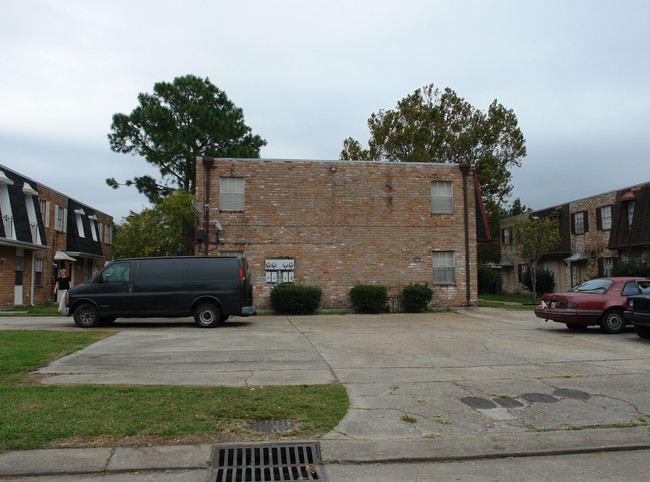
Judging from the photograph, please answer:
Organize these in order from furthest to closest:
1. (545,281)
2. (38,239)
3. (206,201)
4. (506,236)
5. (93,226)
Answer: (506,236)
(93,226)
(545,281)
(38,239)
(206,201)

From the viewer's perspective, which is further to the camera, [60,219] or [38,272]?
[60,219]

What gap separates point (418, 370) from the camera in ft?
25.9

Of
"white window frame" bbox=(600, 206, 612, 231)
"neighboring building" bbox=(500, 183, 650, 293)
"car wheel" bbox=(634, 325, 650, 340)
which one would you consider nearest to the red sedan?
"car wheel" bbox=(634, 325, 650, 340)

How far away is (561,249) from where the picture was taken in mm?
30656

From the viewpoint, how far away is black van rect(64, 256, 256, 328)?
13820 mm

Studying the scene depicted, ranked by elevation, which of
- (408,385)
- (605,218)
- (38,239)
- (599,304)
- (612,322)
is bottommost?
(408,385)

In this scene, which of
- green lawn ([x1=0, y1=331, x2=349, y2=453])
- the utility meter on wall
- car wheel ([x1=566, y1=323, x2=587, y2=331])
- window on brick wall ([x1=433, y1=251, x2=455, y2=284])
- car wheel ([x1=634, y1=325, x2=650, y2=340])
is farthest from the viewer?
window on brick wall ([x1=433, y1=251, x2=455, y2=284])

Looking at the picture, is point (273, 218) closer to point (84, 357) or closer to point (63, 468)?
point (84, 357)

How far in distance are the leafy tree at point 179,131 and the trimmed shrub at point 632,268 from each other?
22.2 meters

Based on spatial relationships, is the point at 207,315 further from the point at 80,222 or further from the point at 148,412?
the point at 80,222

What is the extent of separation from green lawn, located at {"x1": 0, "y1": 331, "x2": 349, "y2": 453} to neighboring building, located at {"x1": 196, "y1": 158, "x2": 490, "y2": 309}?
42.4 ft

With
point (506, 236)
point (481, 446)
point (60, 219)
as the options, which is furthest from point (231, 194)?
point (506, 236)

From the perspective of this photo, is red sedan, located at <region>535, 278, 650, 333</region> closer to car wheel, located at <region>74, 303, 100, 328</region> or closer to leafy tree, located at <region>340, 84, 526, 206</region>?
car wheel, located at <region>74, 303, 100, 328</region>

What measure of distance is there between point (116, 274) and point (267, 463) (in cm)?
1103
